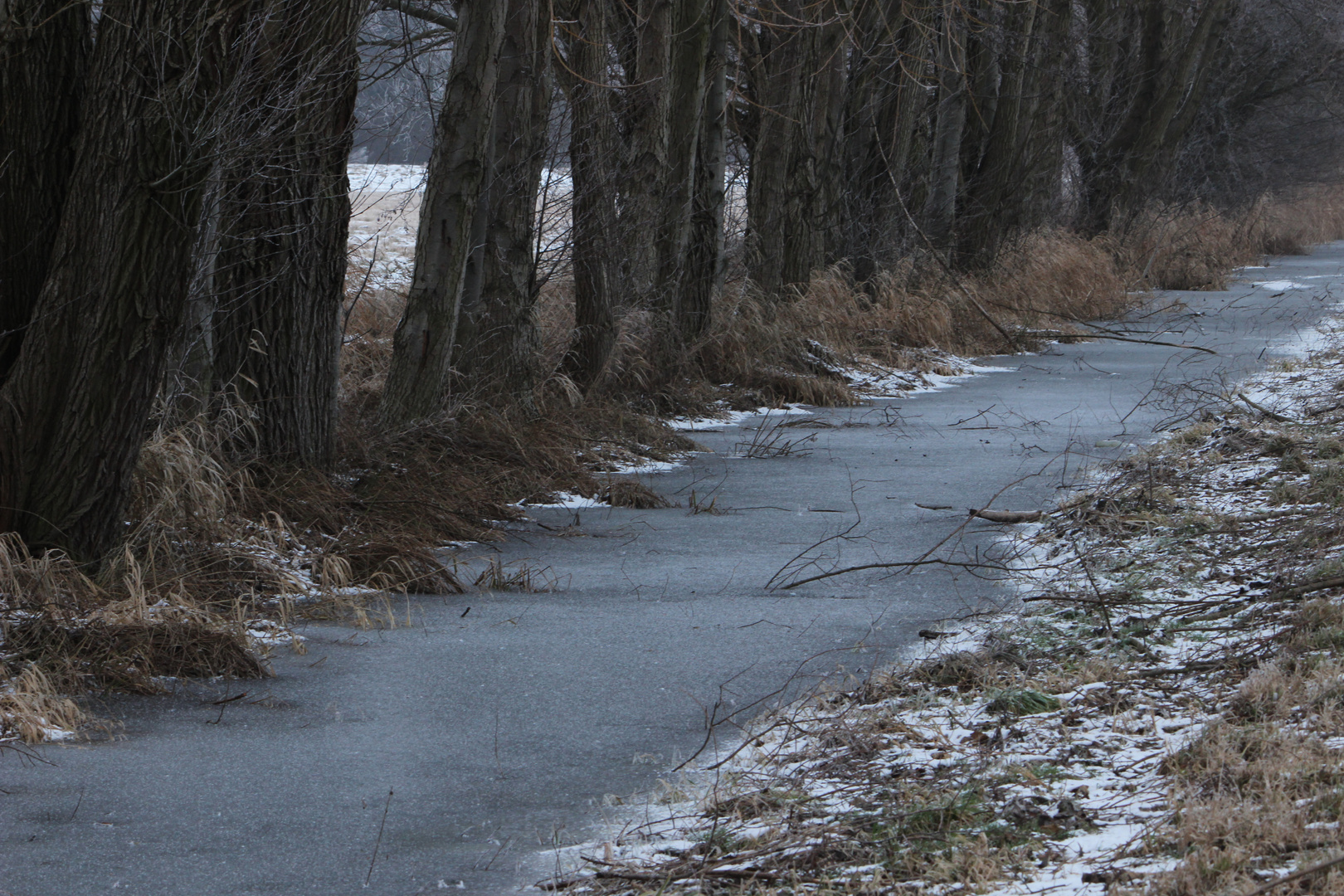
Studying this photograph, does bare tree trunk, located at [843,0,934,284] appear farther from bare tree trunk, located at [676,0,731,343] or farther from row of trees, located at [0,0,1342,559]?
bare tree trunk, located at [676,0,731,343]

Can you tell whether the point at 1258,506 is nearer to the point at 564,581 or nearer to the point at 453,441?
the point at 564,581

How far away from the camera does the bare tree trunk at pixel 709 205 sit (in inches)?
470

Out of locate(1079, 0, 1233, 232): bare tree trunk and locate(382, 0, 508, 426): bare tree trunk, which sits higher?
locate(1079, 0, 1233, 232): bare tree trunk

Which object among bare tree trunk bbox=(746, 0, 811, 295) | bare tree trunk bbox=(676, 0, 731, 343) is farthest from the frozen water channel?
bare tree trunk bbox=(746, 0, 811, 295)

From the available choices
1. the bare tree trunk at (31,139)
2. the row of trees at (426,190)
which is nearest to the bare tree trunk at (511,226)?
the row of trees at (426,190)

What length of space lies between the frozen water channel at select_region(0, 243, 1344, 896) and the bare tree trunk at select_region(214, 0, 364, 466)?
1334 millimetres

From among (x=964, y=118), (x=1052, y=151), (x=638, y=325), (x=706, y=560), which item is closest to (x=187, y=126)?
(x=706, y=560)

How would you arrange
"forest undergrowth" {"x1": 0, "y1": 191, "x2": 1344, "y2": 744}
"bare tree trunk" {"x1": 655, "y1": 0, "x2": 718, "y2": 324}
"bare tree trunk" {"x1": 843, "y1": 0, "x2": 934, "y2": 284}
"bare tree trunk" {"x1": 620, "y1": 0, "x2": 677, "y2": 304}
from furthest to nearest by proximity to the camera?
1. "bare tree trunk" {"x1": 843, "y1": 0, "x2": 934, "y2": 284}
2. "bare tree trunk" {"x1": 655, "y1": 0, "x2": 718, "y2": 324}
3. "bare tree trunk" {"x1": 620, "y1": 0, "x2": 677, "y2": 304}
4. "forest undergrowth" {"x1": 0, "y1": 191, "x2": 1344, "y2": 744}

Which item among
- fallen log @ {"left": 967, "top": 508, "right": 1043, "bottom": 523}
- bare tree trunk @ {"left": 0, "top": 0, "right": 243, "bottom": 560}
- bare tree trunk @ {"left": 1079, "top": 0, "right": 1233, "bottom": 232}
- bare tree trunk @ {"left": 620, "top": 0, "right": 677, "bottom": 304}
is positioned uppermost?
bare tree trunk @ {"left": 1079, "top": 0, "right": 1233, "bottom": 232}

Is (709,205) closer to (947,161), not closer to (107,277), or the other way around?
(947,161)

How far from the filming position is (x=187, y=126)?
4844 millimetres

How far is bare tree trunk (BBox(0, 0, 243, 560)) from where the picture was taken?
4.78 m

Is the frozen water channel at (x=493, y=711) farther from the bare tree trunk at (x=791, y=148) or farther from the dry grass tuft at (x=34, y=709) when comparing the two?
the bare tree trunk at (x=791, y=148)

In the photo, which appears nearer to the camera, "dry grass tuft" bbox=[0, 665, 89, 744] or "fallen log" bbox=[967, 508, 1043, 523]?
"dry grass tuft" bbox=[0, 665, 89, 744]
